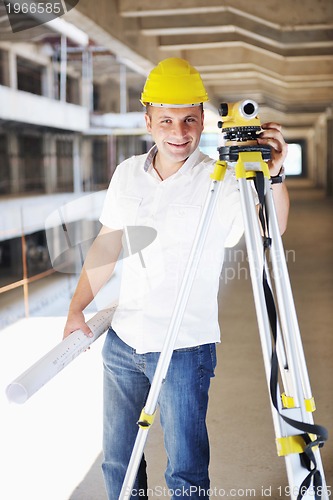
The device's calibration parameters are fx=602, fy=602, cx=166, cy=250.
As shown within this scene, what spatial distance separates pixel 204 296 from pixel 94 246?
412 mm

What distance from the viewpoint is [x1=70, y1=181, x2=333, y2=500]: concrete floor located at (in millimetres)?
2586

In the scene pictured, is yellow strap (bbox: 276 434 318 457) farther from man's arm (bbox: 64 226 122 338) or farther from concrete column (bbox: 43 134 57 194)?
concrete column (bbox: 43 134 57 194)

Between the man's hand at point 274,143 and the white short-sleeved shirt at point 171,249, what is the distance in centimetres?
15

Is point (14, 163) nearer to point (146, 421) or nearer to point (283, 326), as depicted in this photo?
point (146, 421)

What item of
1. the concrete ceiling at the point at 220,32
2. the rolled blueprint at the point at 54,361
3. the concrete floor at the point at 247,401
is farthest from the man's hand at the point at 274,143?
the concrete ceiling at the point at 220,32

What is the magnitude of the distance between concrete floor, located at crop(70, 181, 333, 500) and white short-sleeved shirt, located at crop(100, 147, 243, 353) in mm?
1150

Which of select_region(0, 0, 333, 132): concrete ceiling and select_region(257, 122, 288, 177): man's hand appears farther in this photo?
select_region(0, 0, 333, 132): concrete ceiling

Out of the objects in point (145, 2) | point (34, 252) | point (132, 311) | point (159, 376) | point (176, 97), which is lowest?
point (34, 252)

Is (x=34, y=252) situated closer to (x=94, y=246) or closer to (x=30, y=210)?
(x=30, y=210)

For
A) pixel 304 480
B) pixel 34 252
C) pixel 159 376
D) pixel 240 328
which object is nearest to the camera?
pixel 304 480

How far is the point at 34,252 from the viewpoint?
14.8 metres

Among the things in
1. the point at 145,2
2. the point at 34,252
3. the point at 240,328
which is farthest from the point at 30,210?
the point at 240,328

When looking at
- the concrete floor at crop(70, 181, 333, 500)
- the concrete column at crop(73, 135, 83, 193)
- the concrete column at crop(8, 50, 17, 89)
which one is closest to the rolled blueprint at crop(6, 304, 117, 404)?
the concrete floor at crop(70, 181, 333, 500)

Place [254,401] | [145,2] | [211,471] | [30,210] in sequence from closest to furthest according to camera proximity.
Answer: [211,471] < [254,401] < [145,2] < [30,210]
